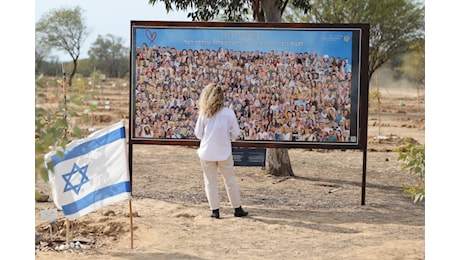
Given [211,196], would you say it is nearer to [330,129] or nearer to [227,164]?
[227,164]

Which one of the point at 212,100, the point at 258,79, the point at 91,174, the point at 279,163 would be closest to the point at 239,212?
the point at 212,100

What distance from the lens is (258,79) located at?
1067 centimetres

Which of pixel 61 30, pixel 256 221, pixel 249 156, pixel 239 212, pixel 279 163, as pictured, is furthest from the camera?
pixel 61 30

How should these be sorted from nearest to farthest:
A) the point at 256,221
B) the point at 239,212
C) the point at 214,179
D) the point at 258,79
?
the point at 256,221 < the point at 214,179 < the point at 239,212 < the point at 258,79

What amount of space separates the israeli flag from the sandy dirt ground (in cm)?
45

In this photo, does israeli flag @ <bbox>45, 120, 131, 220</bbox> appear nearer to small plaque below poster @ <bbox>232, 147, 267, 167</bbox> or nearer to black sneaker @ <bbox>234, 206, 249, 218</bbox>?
Result: black sneaker @ <bbox>234, 206, 249, 218</bbox>

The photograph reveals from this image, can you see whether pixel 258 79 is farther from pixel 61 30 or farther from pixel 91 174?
pixel 61 30

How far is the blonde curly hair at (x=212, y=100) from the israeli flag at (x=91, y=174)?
1630 mm

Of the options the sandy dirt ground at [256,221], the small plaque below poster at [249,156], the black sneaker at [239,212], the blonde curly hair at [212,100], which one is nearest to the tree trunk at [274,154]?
the sandy dirt ground at [256,221]

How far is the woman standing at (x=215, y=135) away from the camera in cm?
A: 946

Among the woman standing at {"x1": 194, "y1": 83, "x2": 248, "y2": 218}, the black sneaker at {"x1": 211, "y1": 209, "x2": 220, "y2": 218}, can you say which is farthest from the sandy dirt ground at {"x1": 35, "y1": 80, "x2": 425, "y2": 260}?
the woman standing at {"x1": 194, "y1": 83, "x2": 248, "y2": 218}

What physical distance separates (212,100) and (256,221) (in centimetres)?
147

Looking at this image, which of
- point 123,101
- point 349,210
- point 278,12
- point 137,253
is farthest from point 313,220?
point 123,101

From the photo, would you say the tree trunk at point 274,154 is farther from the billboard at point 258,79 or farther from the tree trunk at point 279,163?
the billboard at point 258,79
